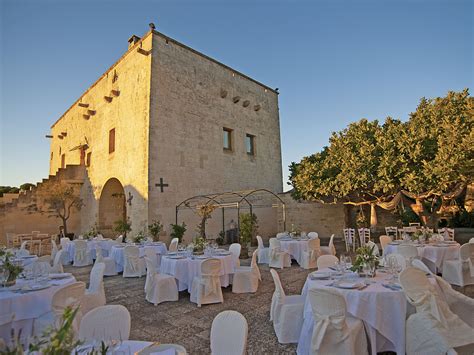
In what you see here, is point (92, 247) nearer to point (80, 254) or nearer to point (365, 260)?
point (80, 254)

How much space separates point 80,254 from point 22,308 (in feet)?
22.0

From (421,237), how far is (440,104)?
209 inches

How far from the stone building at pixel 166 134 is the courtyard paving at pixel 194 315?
19.8 ft

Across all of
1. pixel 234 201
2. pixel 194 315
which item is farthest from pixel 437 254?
pixel 234 201

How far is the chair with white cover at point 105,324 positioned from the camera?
84.2 inches

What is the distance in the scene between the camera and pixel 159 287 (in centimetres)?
523

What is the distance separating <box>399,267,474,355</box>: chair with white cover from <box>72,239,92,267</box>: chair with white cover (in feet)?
30.7

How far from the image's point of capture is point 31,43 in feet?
22.3

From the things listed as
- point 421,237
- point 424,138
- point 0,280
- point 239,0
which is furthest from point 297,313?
point 424,138

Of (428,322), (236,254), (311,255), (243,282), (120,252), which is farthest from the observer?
(120,252)

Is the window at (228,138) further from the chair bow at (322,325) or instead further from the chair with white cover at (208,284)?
the chair bow at (322,325)

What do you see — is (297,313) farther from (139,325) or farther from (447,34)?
(447,34)

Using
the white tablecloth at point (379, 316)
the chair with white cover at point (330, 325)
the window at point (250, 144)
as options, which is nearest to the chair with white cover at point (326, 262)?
the white tablecloth at point (379, 316)

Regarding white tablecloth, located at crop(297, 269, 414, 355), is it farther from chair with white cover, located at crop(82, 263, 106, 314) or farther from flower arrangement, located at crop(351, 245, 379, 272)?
chair with white cover, located at crop(82, 263, 106, 314)
